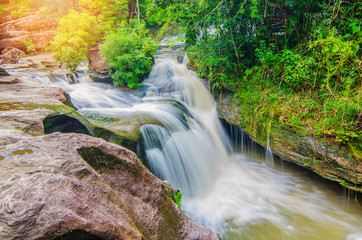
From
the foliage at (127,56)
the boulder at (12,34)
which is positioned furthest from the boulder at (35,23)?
the foliage at (127,56)

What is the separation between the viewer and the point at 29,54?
14117 millimetres

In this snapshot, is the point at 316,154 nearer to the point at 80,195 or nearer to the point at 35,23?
the point at 80,195

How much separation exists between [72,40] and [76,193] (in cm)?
1001

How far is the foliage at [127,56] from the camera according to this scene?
7770 mm

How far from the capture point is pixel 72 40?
29.9 feet

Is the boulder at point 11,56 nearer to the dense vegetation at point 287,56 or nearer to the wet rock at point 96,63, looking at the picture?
the wet rock at point 96,63

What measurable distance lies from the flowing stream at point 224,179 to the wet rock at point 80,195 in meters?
2.01

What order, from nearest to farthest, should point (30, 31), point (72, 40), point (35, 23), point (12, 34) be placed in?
point (72, 40) → point (12, 34) → point (30, 31) → point (35, 23)

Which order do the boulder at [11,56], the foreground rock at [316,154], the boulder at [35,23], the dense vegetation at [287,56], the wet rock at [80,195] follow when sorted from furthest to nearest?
the boulder at [35,23], the boulder at [11,56], the dense vegetation at [287,56], the foreground rock at [316,154], the wet rock at [80,195]

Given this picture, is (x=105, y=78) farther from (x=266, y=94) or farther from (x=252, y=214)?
(x=252, y=214)

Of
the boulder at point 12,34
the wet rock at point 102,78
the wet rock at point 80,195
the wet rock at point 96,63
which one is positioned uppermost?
the boulder at point 12,34

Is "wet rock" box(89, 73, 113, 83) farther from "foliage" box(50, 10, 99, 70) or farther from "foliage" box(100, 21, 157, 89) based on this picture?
"foliage" box(50, 10, 99, 70)

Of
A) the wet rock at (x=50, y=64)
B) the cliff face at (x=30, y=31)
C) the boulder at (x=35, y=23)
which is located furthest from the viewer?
the boulder at (x=35, y=23)

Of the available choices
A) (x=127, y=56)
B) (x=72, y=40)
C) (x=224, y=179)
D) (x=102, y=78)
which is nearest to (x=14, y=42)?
(x=72, y=40)
